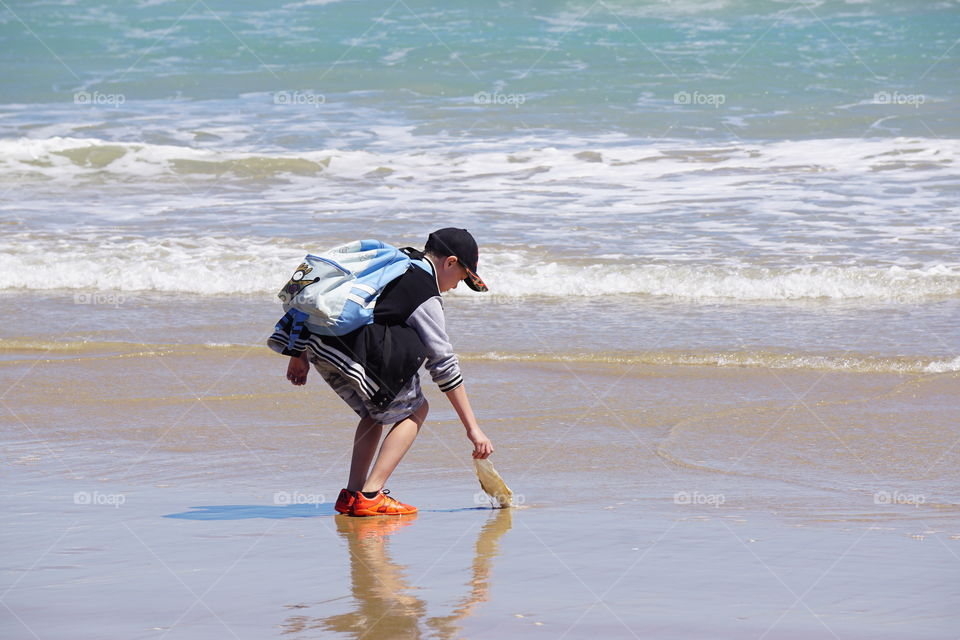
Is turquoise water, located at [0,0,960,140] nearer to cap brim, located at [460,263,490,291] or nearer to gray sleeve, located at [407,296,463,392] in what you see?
cap brim, located at [460,263,490,291]

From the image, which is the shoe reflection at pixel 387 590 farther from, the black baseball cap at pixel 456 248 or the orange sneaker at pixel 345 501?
the black baseball cap at pixel 456 248

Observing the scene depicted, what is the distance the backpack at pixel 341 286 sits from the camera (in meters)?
4.36

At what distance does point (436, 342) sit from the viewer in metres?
4.46

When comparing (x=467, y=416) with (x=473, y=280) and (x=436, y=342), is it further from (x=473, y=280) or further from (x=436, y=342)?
(x=473, y=280)

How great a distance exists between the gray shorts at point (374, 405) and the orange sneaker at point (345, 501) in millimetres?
319

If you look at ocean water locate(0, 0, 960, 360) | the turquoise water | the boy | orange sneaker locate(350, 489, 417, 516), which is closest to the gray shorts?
the boy

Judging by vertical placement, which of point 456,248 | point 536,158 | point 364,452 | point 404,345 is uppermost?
point 456,248

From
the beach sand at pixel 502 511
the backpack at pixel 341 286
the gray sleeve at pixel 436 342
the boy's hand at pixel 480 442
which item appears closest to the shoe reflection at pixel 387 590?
the beach sand at pixel 502 511

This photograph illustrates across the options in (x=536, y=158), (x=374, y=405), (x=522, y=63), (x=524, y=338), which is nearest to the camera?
(x=374, y=405)

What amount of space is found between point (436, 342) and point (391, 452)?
529mm

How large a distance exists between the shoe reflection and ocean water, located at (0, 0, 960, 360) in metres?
3.43

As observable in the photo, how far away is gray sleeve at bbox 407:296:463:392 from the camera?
4.43 meters

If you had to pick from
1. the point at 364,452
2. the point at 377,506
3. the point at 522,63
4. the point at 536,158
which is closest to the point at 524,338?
the point at 364,452

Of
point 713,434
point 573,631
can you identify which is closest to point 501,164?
point 713,434
